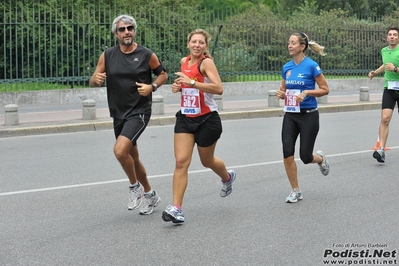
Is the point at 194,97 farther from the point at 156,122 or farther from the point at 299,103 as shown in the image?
the point at 156,122

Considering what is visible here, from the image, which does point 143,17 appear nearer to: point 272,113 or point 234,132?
point 272,113

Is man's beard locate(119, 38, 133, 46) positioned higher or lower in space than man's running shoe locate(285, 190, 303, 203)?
higher

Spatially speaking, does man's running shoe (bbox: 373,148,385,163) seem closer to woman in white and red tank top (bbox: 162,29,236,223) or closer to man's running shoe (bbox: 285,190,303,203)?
man's running shoe (bbox: 285,190,303,203)

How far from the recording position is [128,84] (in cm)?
711

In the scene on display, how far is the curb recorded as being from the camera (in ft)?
47.6

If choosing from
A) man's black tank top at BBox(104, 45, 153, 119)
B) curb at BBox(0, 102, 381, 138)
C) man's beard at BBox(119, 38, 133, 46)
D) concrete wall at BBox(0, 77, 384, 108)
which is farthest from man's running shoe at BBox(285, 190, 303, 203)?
concrete wall at BBox(0, 77, 384, 108)

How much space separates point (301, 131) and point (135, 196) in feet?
6.24

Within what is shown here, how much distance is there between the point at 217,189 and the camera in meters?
8.62

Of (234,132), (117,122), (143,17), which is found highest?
(143,17)

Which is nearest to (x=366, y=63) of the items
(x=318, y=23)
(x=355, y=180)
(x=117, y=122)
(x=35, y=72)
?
(x=318, y=23)

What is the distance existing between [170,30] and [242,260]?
1698cm

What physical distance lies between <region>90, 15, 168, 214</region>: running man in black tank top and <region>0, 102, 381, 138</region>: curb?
7593mm

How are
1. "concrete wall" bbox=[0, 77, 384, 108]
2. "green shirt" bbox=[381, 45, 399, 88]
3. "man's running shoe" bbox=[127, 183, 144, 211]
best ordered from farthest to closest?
1. "concrete wall" bbox=[0, 77, 384, 108]
2. "green shirt" bbox=[381, 45, 399, 88]
3. "man's running shoe" bbox=[127, 183, 144, 211]

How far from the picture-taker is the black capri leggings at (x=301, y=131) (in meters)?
7.95
